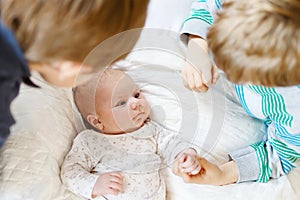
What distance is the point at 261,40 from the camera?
62 centimetres

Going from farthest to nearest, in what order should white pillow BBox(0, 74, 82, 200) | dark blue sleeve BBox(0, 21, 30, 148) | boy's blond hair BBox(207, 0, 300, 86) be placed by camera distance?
white pillow BBox(0, 74, 82, 200) → boy's blond hair BBox(207, 0, 300, 86) → dark blue sleeve BBox(0, 21, 30, 148)

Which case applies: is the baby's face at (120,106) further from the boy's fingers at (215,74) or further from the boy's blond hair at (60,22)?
the boy's blond hair at (60,22)

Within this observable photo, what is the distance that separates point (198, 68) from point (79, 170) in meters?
0.31

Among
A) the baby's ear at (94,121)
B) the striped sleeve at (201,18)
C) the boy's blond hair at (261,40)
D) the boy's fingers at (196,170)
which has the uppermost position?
the boy's blond hair at (261,40)

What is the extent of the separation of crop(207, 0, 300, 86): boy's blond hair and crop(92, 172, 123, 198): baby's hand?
0.40m

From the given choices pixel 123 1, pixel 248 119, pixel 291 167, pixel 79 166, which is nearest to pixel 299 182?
pixel 291 167

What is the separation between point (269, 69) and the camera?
25.2 inches

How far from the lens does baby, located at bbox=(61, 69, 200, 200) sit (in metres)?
0.97

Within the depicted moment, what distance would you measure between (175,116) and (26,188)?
0.37 metres

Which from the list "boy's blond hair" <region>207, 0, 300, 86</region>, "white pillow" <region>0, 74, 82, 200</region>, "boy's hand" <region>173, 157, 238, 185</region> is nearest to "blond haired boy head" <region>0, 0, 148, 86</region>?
"boy's blond hair" <region>207, 0, 300, 86</region>

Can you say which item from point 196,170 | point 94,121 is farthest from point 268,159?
point 94,121

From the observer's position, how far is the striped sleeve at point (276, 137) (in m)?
0.91

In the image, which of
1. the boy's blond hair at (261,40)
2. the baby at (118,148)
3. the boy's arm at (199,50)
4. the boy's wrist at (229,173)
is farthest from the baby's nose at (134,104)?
the boy's blond hair at (261,40)

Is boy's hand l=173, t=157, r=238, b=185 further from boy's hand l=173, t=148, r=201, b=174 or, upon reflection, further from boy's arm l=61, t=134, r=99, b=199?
boy's arm l=61, t=134, r=99, b=199
